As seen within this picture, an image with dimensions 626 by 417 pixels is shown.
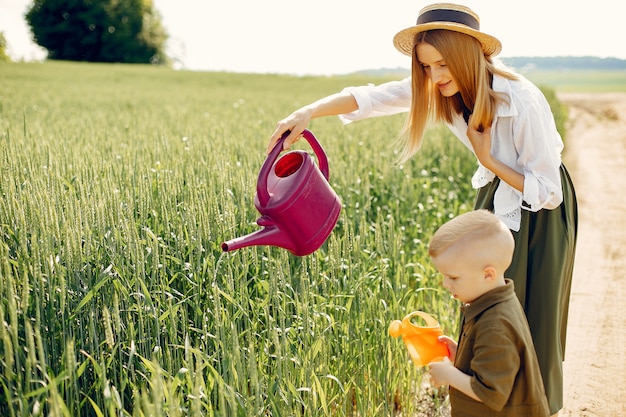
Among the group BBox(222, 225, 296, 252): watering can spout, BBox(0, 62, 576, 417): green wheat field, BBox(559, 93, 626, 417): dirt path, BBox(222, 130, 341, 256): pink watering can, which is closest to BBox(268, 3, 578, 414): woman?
BBox(222, 130, 341, 256): pink watering can

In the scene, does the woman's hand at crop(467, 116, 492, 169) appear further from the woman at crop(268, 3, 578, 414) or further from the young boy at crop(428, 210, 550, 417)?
the young boy at crop(428, 210, 550, 417)

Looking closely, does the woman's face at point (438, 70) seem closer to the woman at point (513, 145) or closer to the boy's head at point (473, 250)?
the woman at point (513, 145)

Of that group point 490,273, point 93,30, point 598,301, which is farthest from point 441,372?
point 93,30

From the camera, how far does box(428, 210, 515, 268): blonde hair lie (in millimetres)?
1659

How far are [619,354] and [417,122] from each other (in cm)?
199

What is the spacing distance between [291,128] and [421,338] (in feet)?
2.85

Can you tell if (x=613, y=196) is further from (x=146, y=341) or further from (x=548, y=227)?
(x=146, y=341)

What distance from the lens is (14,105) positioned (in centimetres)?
898

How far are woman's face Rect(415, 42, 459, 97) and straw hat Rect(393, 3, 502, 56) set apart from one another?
71 mm

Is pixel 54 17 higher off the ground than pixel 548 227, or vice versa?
pixel 54 17

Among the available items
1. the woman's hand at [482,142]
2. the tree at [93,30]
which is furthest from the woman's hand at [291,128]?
the tree at [93,30]

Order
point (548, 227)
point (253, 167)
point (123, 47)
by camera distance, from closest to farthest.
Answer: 1. point (548, 227)
2. point (253, 167)
3. point (123, 47)

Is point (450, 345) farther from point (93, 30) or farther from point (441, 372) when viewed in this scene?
point (93, 30)

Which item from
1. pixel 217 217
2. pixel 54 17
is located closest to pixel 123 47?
pixel 54 17
